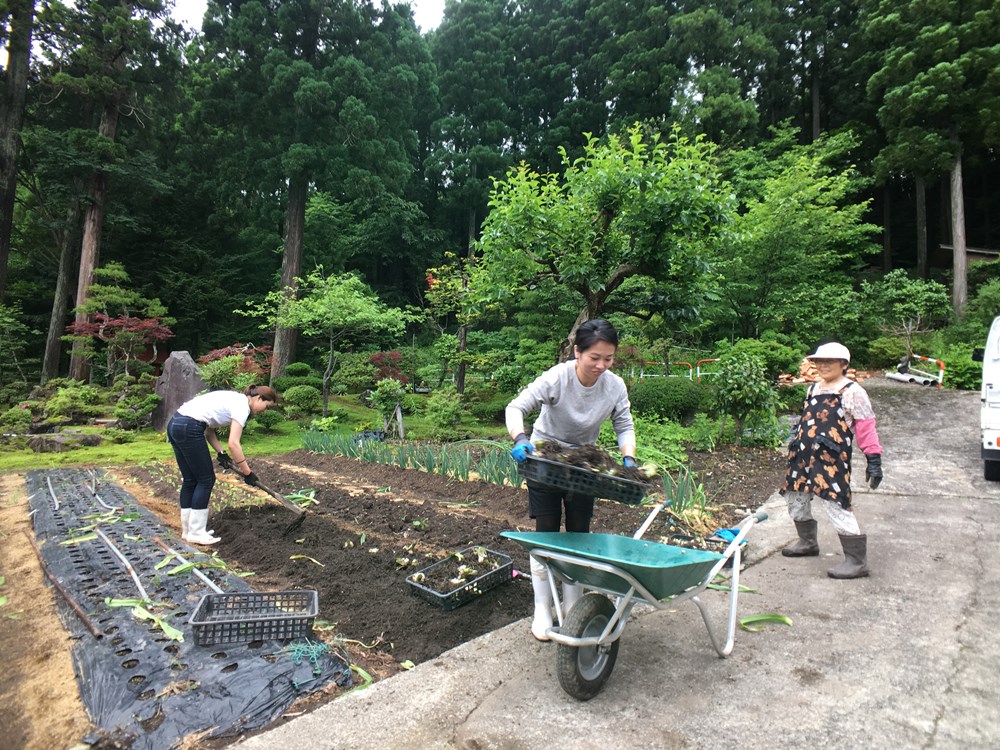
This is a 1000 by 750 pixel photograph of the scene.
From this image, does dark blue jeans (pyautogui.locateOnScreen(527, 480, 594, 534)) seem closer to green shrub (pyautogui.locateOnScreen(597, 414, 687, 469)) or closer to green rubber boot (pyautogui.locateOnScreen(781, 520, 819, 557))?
green rubber boot (pyautogui.locateOnScreen(781, 520, 819, 557))

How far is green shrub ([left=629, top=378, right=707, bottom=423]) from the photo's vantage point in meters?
8.61

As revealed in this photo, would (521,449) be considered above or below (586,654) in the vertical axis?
above

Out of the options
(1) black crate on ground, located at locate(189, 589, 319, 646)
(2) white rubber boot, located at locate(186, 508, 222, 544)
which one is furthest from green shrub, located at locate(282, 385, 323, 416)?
(1) black crate on ground, located at locate(189, 589, 319, 646)

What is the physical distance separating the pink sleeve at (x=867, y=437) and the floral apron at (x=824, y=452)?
7 cm

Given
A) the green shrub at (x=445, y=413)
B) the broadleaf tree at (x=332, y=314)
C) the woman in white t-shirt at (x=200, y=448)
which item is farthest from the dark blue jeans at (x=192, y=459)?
the broadleaf tree at (x=332, y=314)

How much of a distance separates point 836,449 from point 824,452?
0.07 m

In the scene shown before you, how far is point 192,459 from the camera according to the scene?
4.03 meters

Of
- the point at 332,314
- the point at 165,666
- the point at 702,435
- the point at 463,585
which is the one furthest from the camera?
the point at 332,314

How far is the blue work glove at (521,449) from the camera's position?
7.19 ft

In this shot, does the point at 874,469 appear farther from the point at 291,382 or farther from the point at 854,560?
the point at 291,382

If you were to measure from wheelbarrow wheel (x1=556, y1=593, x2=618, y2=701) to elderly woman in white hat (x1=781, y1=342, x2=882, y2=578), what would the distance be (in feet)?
6.13

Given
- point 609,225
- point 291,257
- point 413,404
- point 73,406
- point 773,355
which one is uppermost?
point 291,257

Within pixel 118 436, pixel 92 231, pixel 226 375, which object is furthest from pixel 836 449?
pixel 92 231

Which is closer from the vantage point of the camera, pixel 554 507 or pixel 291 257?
pixel 554 507
